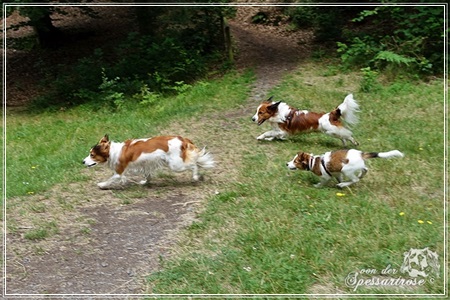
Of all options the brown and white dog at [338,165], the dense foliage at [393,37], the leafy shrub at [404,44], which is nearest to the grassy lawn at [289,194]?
the brown and white dog at [338,165]

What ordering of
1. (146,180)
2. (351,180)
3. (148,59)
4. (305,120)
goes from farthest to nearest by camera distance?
(148,59), (305,120), (146,180), (351,180)

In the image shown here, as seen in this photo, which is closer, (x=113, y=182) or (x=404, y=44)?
(x=113, y=182)

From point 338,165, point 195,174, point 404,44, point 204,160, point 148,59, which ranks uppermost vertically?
point 404,44

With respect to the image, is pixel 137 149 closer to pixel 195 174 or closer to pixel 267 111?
pixel 195 174

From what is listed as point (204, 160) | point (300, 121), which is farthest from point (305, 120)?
point (204, 160)

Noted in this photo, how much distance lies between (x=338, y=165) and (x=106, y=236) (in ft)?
10.1

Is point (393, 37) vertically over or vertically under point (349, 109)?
over

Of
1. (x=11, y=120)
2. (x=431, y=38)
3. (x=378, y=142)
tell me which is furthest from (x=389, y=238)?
(x=11, y=120)

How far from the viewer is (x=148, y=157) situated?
6.53 meters

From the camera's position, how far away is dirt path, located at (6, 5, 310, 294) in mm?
4523

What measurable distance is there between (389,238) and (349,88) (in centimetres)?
745

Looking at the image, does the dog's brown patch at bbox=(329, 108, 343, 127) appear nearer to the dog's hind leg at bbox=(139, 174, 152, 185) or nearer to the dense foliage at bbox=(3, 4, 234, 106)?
the dog's hind leg at bbox=(139, 174, 152, 185)

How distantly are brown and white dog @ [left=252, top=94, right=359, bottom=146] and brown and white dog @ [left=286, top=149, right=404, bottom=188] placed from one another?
1.61 meters

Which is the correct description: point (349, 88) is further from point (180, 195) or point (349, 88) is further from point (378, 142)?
point (180, 195)
